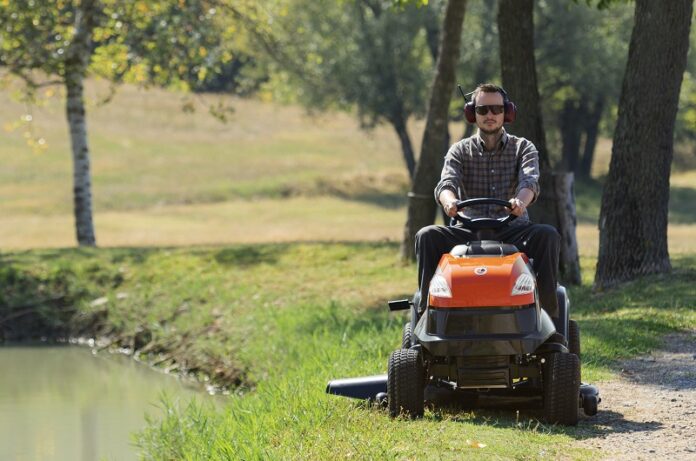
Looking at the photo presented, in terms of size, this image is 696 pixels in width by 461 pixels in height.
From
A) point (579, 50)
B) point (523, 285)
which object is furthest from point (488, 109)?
point (579, 50)

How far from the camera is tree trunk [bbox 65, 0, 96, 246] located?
23.8 meters

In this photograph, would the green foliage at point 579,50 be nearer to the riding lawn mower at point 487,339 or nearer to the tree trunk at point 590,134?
the tree trunk at point 590,134

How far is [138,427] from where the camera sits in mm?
13133

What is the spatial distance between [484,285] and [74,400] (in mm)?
8575

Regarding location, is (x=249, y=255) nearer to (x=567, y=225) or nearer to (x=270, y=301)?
(x=270, y=301)

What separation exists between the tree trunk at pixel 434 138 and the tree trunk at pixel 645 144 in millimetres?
4273

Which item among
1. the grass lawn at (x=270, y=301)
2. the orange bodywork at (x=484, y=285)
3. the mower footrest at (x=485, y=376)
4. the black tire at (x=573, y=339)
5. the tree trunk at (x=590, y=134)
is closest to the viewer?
the orange bodywork at (x=484, y=285)

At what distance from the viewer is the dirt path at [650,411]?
7.20 m

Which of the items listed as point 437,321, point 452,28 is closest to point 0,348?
point 452,28

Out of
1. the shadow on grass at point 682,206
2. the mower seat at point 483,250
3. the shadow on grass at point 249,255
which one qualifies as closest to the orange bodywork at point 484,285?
the mower seat at point 483,250

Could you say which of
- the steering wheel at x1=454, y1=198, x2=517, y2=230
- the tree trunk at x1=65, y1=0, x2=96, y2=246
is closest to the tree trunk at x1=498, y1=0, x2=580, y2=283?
the steering wheel at x1=454, y1=198, x2=517, y2=230

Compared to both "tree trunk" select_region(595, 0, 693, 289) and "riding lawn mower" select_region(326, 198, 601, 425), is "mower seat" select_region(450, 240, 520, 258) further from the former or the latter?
"tree trunk" select_region(595, 0, 693, 289)

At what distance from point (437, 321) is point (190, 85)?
59.6 ft

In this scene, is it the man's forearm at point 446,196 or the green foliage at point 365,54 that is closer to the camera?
the man's forearm at point 446,196
